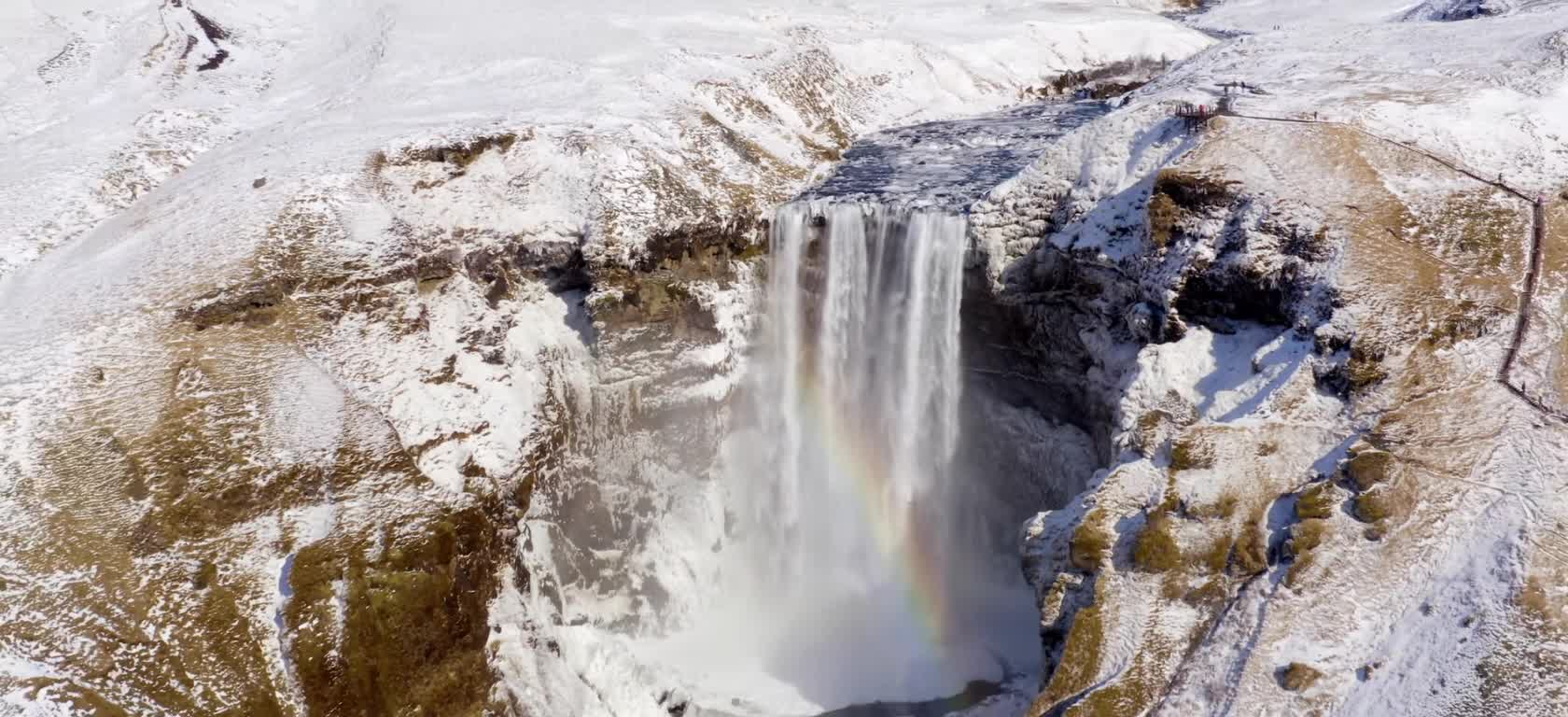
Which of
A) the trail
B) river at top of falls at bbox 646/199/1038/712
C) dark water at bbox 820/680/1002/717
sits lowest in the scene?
dark water at bbox 820/680/1002/717

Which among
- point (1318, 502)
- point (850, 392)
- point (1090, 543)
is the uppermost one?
point (1318, 502)

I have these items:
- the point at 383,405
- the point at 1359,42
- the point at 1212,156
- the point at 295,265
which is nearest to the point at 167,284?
the point at 295,265

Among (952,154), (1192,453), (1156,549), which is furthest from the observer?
(952,154)

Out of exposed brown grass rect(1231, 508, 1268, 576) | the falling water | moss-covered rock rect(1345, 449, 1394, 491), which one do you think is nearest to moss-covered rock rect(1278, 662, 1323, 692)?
exposed brown grass rect(1231, 508, 1268, 576)

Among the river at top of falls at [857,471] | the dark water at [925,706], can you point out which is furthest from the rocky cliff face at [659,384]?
the dark water at [925,706]

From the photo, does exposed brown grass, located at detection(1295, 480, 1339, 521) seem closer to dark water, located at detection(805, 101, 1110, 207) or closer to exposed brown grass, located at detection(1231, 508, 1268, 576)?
exposed brown grass, located at detection(1231, 508, 1268, 576)

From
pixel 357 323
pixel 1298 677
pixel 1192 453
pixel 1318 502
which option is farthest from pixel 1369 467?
pixel 357 323

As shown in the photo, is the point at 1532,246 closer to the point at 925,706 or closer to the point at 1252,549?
the point at 1252,549
